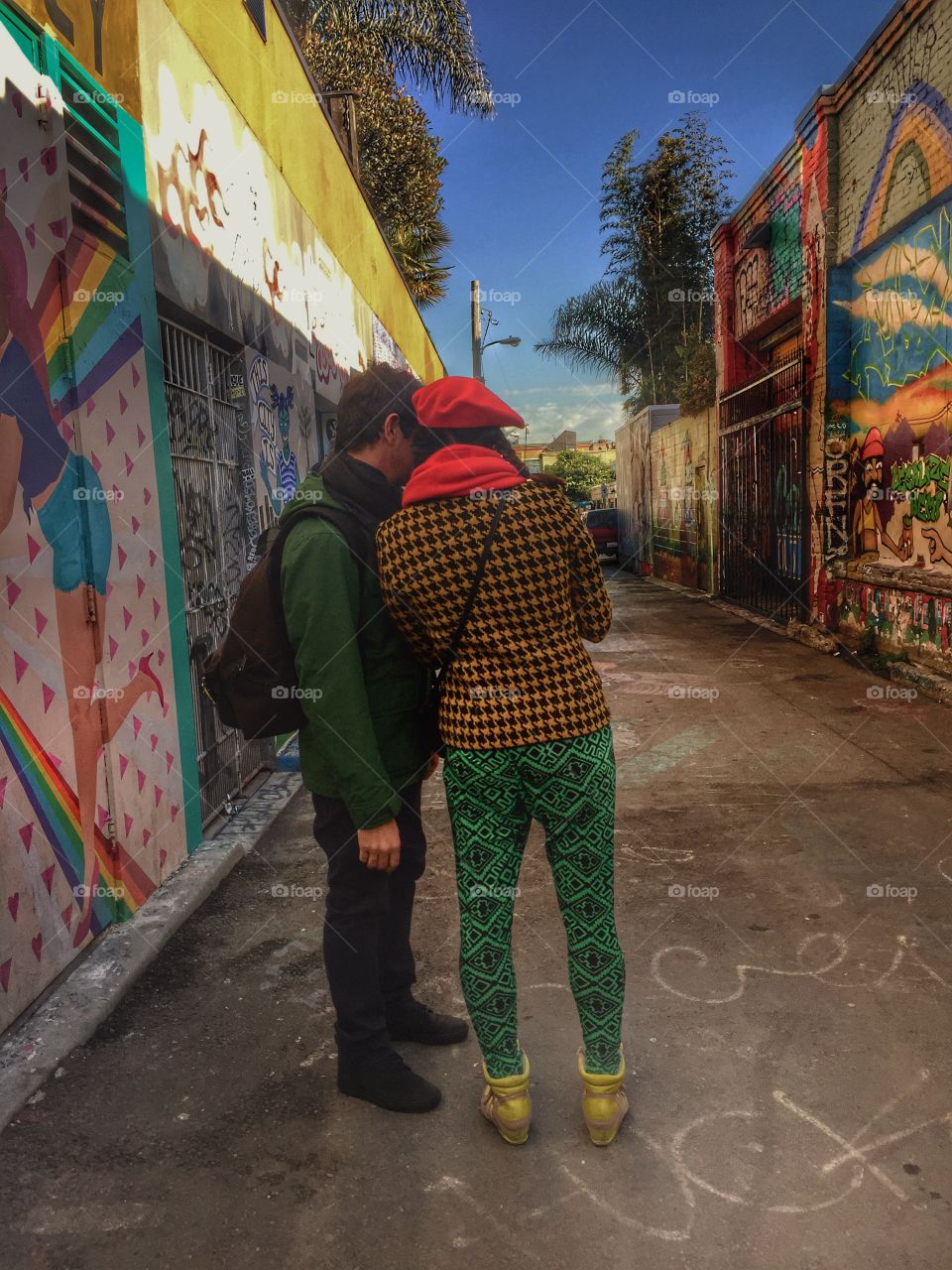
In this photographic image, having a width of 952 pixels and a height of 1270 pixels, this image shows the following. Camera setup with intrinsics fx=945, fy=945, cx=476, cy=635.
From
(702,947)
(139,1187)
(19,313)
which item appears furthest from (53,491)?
(702,947)

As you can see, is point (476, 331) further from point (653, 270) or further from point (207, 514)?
point (207, 514)

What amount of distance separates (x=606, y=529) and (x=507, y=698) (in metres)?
25.9

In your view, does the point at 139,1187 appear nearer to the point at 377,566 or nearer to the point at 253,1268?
the point at 253,1268

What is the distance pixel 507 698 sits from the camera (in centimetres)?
219

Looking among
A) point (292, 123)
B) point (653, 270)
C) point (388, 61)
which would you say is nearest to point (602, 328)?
point (653, 270)

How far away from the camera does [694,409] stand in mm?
17328

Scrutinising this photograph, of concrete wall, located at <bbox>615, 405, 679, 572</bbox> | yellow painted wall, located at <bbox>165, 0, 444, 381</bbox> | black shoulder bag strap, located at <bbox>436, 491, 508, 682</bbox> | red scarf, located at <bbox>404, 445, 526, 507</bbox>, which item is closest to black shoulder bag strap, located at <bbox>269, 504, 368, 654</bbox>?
red scarf, located at <bbox>404, 445, 526, 507</bbox>

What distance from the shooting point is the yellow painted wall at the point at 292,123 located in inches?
205

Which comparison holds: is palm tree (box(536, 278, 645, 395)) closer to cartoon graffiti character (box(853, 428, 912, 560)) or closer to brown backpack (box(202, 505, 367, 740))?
cartoon graffiti character (box(853, 428, 912, 560))

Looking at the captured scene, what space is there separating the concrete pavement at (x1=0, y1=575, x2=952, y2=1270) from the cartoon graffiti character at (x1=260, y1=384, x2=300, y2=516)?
2.66 metres

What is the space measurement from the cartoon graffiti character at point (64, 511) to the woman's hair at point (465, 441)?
1.33m

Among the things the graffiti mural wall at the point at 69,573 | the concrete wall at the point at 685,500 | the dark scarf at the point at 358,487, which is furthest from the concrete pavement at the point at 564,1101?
the concrete wall at the point at 685,500

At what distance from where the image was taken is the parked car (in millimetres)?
26984

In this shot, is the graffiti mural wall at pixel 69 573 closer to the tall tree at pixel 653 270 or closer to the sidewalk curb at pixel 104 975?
the sidewalk curb at pixel 104 975
